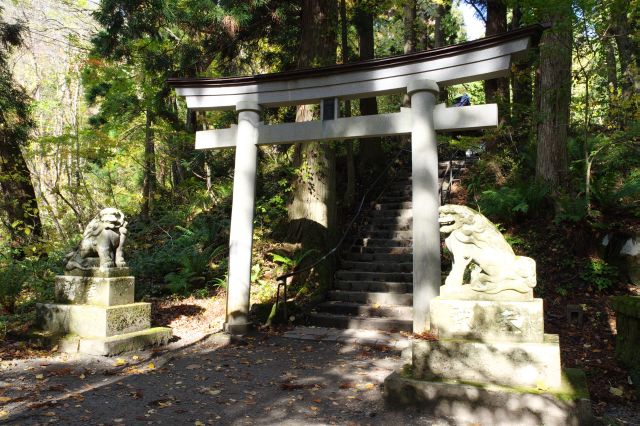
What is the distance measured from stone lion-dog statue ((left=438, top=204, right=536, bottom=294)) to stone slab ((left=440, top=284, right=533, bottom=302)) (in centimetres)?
3

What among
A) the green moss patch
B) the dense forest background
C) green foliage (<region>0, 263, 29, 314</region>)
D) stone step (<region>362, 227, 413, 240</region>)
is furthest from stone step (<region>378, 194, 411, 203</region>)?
green foliage (<region>0, 263, 29, 314</region>)

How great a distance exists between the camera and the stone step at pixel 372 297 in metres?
7.95

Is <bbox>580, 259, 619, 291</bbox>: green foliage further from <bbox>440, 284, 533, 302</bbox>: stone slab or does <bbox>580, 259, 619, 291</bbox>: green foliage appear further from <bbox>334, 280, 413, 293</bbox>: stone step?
<bbox>440, 284, 533, 302</bbox>: stone slab

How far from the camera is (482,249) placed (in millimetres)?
4332

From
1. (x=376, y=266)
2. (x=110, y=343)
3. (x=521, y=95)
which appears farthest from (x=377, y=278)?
(x=521, y=95)

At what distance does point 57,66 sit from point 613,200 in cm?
2072

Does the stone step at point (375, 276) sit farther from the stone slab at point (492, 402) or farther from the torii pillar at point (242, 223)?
the stone slab at point (492, 402)

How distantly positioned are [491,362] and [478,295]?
627mm

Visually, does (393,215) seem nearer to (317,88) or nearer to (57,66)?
(317,88)

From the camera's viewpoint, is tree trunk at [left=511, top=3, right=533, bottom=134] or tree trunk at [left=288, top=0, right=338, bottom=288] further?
tree trunk at [left=511, top=3, right=533, bottom=134]

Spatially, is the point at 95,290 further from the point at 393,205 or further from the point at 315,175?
the point at 393,205

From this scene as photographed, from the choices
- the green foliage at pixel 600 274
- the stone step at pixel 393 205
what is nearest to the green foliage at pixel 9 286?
the stone step at pixel 393 205

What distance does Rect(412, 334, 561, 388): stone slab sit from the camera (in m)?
3.85

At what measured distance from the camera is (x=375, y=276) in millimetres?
8836
